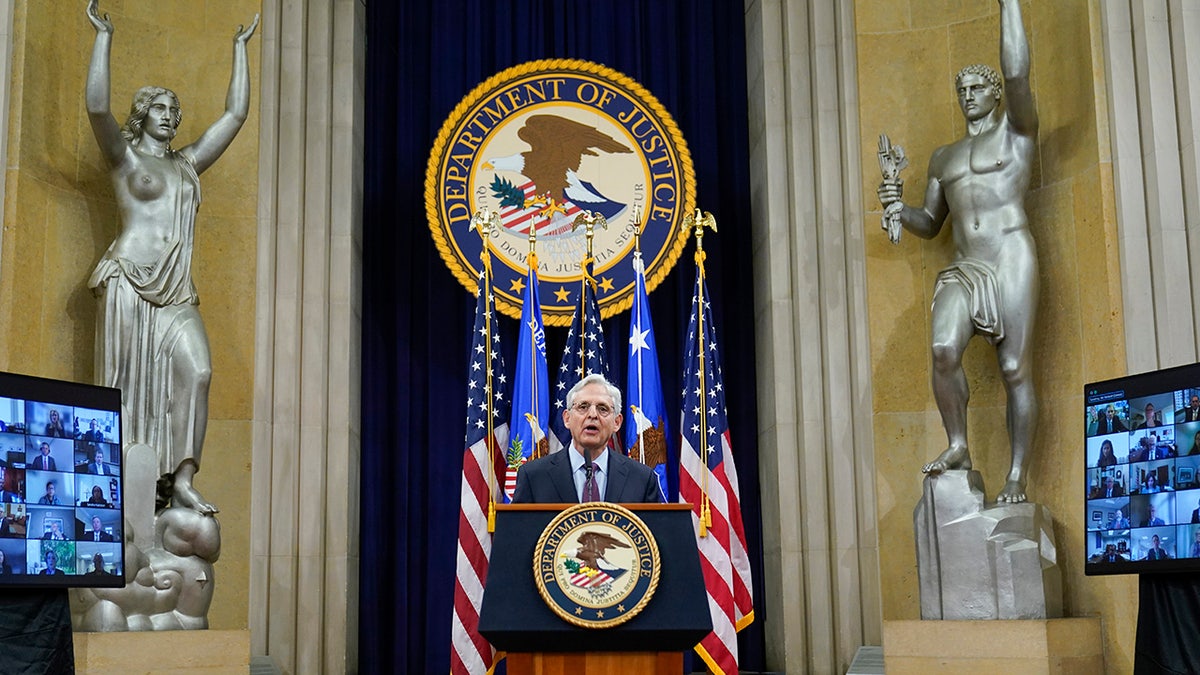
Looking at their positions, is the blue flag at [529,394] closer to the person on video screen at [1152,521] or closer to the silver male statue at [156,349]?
the silver male statue at [156,349]

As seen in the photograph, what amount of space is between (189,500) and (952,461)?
3.71m

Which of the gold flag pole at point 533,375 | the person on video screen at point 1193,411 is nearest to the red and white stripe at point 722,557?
the gold flag pole at point 533,375

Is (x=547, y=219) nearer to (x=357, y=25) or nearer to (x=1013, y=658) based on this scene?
(x=357, y=25)

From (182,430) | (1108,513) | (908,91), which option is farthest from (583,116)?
(1108,513)

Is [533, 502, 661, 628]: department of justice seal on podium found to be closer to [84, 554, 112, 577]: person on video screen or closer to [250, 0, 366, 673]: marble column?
[84, 554, 112, 577]: person on video screen

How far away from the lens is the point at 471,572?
24.7ft

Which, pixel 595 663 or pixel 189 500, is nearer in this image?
pixel 595 663

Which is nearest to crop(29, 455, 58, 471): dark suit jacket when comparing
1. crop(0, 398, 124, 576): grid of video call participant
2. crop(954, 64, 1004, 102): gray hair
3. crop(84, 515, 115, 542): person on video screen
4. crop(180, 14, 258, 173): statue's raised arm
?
crop(0, 398, 124, 576): grid of video call participant

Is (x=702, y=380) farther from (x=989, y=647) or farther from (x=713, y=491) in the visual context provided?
(x=989, y=647)

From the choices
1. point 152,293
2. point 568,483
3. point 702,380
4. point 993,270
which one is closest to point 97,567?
point 568,483

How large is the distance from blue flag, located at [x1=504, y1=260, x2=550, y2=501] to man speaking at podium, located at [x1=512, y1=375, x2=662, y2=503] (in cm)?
305

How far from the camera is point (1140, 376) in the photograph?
478 cm

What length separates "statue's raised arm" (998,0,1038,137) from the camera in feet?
22.5

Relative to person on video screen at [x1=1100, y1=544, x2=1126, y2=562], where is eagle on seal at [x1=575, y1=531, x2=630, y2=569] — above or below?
above
